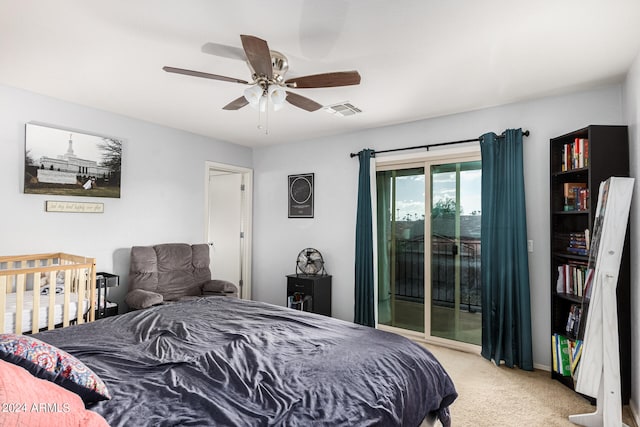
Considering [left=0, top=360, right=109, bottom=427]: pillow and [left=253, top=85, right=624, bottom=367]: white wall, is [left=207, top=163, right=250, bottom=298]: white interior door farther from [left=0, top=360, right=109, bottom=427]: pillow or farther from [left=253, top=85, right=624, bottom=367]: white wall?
[left=0, top=360, right=109, bottom=427]: pillow

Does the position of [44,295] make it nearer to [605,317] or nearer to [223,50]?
[223,50]

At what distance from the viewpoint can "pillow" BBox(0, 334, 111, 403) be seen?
1218 mm

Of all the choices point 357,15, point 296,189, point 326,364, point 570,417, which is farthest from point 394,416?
point 296,189

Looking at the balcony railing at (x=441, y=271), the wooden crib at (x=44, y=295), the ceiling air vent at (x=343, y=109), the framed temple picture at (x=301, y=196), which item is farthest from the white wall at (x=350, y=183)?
the wooden crib at (x=44, y=295)

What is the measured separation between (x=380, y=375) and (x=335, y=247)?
10.3 feet

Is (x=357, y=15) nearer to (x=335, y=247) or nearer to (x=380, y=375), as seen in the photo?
(x=380, y=375)

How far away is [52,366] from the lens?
1.26 metres

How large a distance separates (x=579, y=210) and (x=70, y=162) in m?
4.72

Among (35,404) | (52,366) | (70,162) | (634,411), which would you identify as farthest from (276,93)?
(634,411)

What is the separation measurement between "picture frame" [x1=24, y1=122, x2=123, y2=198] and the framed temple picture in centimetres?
223

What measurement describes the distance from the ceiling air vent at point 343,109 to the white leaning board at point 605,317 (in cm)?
219

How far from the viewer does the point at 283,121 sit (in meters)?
4.21

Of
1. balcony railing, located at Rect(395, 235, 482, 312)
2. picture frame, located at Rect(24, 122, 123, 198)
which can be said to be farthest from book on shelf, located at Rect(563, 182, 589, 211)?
picture frame, located at Rect(24, 122, 123, 198)

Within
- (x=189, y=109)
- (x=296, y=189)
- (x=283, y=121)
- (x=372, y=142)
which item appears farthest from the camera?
(x=296, y=189)
